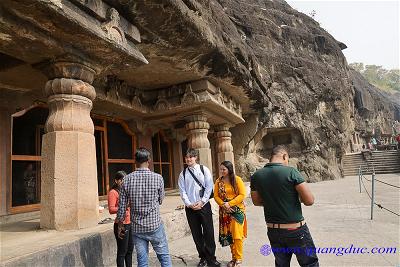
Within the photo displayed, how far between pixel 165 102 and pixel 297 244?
4874 millimetres

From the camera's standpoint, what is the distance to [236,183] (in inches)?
136

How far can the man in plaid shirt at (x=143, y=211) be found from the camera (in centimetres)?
256

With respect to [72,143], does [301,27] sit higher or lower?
higher

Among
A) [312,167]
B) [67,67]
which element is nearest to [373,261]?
[67,67]

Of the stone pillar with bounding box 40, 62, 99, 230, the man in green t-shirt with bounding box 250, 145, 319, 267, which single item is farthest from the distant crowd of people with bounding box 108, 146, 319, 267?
the stone pillar with bounding box 40, 62, 99, 230

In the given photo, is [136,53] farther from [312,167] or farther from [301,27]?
[301,27]

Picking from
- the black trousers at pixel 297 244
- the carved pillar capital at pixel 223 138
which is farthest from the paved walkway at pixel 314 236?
the carved pillar capital at pixel 223 138

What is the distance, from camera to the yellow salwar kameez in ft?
11.0

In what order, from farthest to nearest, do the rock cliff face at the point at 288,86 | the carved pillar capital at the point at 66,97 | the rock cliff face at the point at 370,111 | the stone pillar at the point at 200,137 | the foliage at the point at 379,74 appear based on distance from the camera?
the foliage at the point at 379,74
the rock cliff face at the point at 370,111
the rock cliff face at the point at 288,86
the stone pillar at the point at 200,137
the carved pillar capital at the point at 66,97

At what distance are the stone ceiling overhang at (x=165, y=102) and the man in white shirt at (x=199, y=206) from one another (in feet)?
9.32

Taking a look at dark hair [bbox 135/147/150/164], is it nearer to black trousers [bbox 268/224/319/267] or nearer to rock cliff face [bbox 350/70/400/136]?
black trousers [bbox 268/224/319/267]

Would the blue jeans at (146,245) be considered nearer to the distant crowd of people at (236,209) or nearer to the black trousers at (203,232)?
the distant crowd of people at (236,209)

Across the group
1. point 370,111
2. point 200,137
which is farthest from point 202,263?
point 370,111

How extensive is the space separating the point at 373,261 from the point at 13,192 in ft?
16.6
